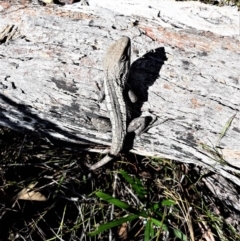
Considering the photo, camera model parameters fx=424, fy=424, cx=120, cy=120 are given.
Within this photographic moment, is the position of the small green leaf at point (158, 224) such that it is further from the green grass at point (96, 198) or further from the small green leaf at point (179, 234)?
the small green leaf at point (179, 234)

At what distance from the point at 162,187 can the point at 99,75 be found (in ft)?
4.17

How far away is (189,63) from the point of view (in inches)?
146

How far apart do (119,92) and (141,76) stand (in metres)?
0.28

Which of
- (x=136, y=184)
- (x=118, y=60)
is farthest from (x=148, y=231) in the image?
(x=118, y=60)

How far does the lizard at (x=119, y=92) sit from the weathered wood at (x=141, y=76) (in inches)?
3.3

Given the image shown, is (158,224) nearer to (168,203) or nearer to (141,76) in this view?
(168,203)

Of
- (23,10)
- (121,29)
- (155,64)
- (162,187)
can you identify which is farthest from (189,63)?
(23,10)

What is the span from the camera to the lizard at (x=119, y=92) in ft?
12.3

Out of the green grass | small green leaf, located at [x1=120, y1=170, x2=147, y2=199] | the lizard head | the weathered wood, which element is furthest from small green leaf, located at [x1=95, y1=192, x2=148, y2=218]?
the lizard head

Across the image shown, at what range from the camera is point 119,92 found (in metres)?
3.94

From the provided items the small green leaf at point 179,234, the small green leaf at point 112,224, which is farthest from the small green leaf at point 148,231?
the small green leaf at point 179,234

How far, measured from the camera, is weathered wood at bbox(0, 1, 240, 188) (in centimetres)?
362

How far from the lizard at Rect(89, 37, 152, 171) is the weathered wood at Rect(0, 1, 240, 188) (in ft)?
0.27

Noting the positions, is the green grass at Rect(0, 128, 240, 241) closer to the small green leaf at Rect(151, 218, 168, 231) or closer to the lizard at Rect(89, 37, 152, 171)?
the small green leaf at Rect(151, 218, 168, 231)
